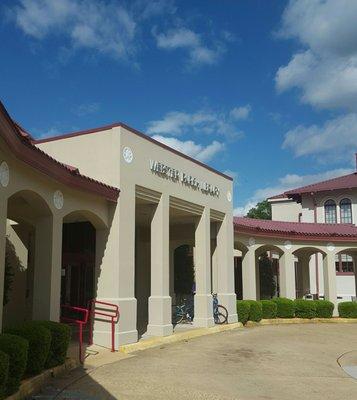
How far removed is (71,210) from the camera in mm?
12125

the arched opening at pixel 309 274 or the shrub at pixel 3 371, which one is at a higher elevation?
the arched opening at pixel 309 274

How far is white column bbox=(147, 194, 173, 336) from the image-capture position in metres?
15.0

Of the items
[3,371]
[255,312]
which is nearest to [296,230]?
[255,312]

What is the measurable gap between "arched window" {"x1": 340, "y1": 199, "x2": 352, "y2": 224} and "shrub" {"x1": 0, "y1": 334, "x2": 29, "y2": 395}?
29531 mm

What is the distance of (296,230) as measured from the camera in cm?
2598

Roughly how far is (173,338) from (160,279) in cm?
174

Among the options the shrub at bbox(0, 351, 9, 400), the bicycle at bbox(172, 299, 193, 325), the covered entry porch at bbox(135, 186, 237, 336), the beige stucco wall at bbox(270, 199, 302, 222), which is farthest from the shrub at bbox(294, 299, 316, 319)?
the beige stucco wall at bbox(270, 199, 302, 222)

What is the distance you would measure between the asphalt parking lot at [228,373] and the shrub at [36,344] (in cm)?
67

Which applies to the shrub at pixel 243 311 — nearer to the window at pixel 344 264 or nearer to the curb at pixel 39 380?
the curb at pixel 39 380

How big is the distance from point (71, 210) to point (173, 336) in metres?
5.23

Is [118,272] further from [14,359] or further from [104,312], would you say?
[14,359]

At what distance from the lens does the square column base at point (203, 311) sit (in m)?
17.6

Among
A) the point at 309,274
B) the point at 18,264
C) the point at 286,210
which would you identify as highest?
the point at 286,210

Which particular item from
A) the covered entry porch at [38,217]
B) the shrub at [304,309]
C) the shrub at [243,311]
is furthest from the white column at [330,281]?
the covered entry porch at [38,217]
